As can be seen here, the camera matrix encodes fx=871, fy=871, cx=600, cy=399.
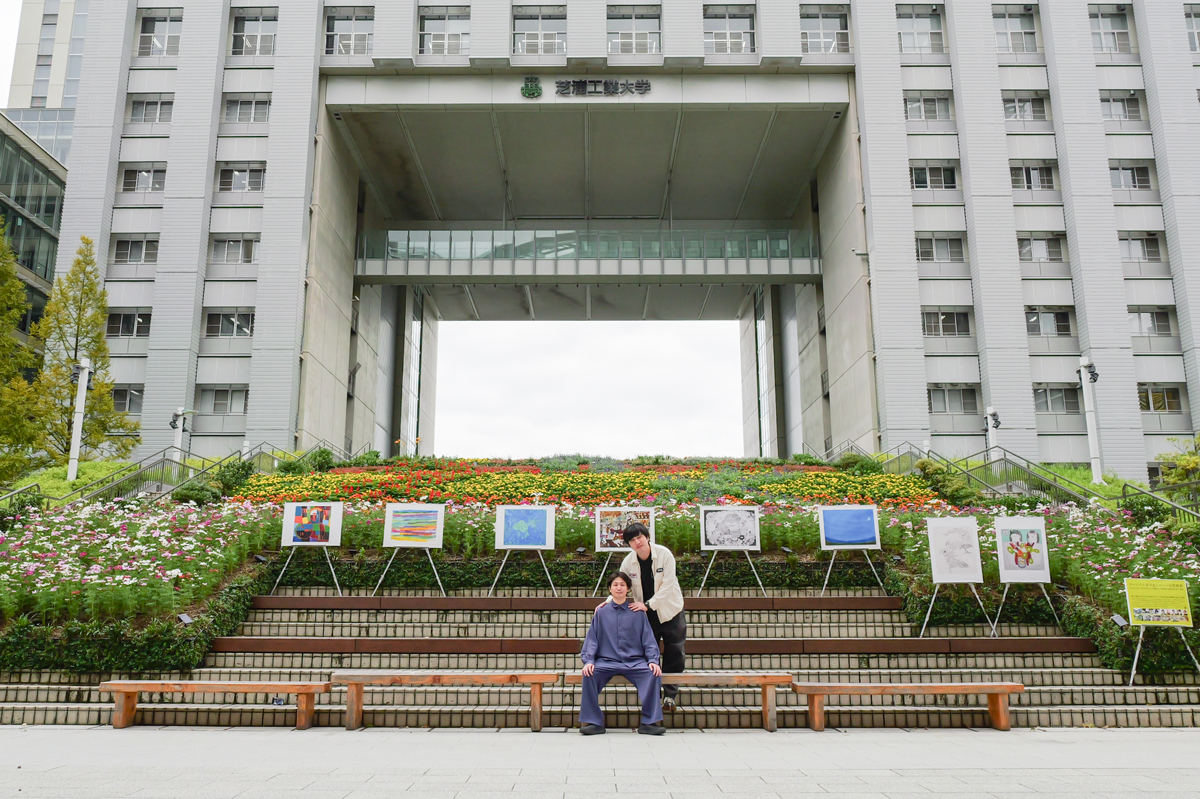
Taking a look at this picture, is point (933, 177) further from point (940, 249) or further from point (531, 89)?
point (531, 89)

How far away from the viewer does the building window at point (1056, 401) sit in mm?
32125

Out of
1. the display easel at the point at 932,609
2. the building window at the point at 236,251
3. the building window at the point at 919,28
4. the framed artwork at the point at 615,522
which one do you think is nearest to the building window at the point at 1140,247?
the building window at the point at 919,28

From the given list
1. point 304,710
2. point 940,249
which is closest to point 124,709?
point 304,710

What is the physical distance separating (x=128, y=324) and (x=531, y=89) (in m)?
17.8

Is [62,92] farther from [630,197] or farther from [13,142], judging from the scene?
[630,197]

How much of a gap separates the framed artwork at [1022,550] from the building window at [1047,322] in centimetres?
2373

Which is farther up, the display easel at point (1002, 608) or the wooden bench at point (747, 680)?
the display easel at point (1002, 608)

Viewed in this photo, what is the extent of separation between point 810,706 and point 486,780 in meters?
3.78

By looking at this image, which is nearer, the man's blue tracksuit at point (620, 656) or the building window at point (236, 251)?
the man's blue tracksuit at point (620, 656)

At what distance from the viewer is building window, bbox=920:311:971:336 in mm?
33125

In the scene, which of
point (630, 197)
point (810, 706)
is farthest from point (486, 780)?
point (630, 197)

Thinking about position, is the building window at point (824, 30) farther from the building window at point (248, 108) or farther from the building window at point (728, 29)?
the building window at point (248, 108)

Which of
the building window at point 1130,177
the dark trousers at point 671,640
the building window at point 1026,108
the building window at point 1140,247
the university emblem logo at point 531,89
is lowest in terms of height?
the dark trousers at point 671,640

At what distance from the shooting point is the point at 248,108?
34750 millimetres
